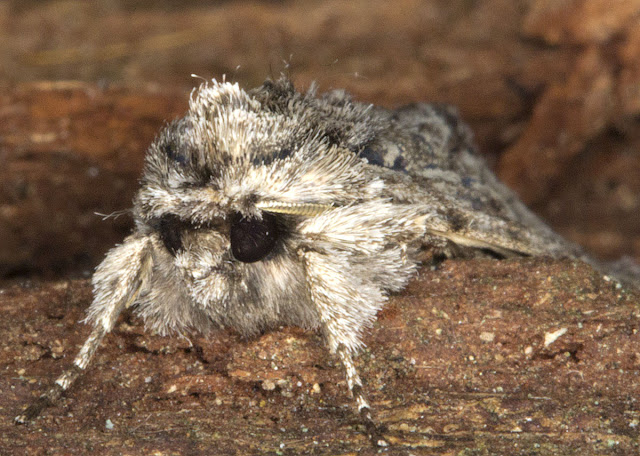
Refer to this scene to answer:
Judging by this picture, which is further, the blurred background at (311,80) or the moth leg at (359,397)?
the blurred background at (311,80)

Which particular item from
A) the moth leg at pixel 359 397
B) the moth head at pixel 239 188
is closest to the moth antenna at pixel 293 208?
the moth head at pixel 239 188

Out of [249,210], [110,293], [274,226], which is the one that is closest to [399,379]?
[274,226]

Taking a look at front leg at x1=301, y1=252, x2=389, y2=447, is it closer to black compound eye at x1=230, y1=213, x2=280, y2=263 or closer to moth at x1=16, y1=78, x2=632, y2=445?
moth at x1=16, y1=78, x2=632, y2=445

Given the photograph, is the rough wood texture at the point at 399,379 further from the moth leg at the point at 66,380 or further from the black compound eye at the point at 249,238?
the black compound eye at the point at 249,238

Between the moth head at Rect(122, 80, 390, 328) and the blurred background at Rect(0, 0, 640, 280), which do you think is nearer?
the moth head at Rect(122, 80, 390, 328)

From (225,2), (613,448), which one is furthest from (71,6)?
(613,448)

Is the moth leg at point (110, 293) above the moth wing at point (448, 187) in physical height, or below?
below


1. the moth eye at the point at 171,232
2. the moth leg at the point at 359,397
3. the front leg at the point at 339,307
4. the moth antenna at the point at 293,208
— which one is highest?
the moth antenna at the point at 293,208

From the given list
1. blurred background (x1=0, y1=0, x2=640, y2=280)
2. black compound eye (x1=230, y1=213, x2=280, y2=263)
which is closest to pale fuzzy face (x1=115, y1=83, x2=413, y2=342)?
black compound eye (x1=230, y1=213, x2=280, y2=263)
